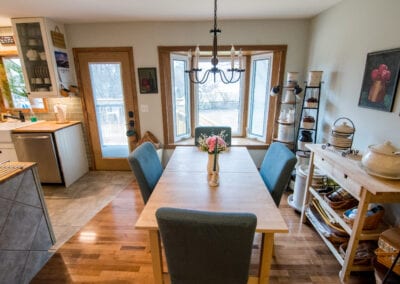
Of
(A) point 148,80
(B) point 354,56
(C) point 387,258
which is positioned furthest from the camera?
(A) point 148,80

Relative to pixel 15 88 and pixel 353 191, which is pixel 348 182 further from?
pixel 15 88

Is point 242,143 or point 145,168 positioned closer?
point 145,168

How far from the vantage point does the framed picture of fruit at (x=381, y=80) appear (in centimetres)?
154

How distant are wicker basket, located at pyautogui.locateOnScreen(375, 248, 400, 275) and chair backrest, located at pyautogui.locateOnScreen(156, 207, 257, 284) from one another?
940 millimetres

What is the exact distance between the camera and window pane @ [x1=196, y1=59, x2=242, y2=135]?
353 cm

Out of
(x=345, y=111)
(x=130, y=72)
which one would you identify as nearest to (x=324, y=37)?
(x=345, y=111)

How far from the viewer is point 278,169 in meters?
1.67

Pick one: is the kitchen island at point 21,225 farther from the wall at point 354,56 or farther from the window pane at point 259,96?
the window pane at point 259,96

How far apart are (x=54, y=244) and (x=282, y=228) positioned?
2117mm

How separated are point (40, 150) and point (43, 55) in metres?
1.32

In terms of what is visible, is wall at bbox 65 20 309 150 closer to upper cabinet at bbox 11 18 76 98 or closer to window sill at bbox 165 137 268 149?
upper cabinet at bbox 11 18 76 98

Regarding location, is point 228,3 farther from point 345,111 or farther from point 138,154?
point 138,154

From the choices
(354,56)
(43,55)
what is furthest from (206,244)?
(43,55)

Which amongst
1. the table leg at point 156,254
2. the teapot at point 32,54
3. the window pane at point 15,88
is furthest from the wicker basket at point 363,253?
the window pane at point 15,88
